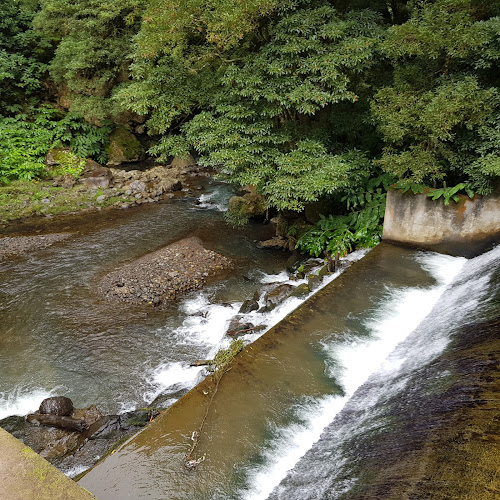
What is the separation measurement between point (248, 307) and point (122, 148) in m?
18.1

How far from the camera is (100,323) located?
976 cm

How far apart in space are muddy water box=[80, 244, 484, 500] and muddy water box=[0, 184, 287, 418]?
219 cm

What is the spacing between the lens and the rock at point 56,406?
6816 mm

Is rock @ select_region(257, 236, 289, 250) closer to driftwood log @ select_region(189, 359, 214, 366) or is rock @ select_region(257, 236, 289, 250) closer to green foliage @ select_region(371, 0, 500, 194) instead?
green foliage @ select_region(371, 0, 500, 194)

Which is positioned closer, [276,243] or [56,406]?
[56,406]

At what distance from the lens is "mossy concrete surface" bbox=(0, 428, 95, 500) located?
3.25 metres

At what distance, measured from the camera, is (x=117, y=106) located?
20.4 metres

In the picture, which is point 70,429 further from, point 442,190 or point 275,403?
point 442,190

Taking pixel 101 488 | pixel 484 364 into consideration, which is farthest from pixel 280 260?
pixel 101 488

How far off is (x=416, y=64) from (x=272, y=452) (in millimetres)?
9747

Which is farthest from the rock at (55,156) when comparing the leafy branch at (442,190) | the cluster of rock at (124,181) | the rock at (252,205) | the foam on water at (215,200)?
the leafy branch at (442,190)

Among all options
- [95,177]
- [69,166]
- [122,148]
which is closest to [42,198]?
[95,177]

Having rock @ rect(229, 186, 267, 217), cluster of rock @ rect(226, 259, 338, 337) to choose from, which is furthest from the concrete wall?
rock @ rect(229, 186, 267, 217)

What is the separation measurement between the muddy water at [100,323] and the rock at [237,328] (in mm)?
410
